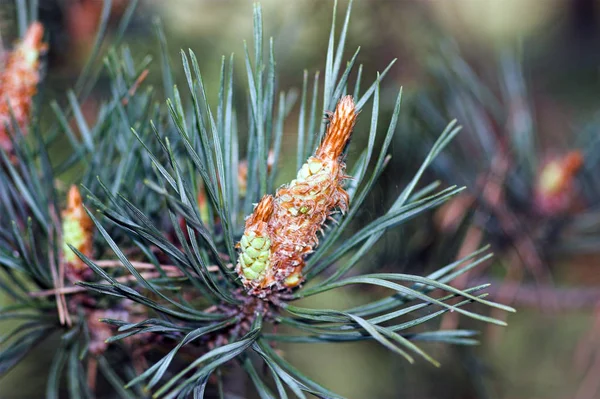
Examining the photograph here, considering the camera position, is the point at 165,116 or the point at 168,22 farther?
the point at 168,22

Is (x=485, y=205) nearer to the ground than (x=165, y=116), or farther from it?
nearer to the ground

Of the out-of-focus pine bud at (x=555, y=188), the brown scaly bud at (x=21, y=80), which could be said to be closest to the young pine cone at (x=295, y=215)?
the brown scaly bud at (x=21, y=80)

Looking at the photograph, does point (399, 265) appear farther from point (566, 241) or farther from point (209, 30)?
point (209, 30)

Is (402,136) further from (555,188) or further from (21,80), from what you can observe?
(21,80)

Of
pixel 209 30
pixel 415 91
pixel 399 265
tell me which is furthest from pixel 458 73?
pixel 209 30

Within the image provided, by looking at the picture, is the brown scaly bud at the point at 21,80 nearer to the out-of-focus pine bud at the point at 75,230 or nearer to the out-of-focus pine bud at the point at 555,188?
the out-of-focus pine bud at the point at 75,230

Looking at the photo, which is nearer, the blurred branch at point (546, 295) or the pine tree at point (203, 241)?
the pine tree at point (203, 241)
